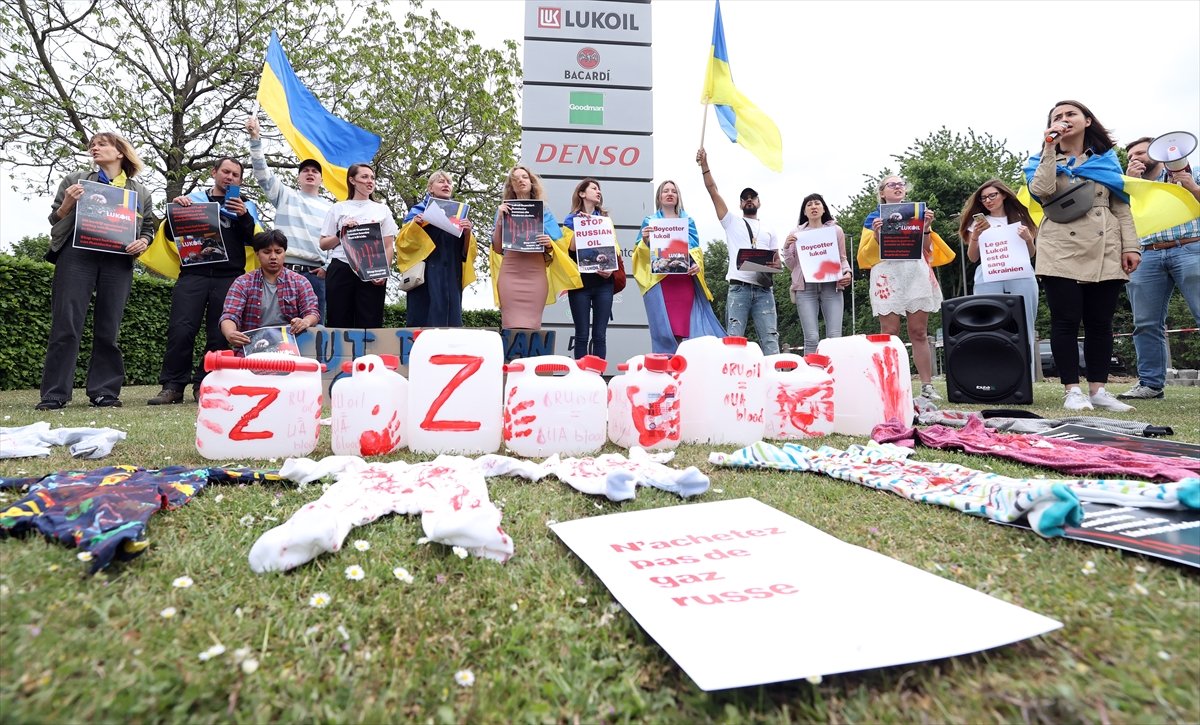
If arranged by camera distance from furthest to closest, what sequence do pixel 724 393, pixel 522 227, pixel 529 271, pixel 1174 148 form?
pixel 529 271, pixel 522 227, pixel 1174 148, pixel 724 393

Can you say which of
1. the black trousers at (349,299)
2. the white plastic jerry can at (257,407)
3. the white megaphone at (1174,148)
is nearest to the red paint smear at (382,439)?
the white plastic jerry can at (257,407)

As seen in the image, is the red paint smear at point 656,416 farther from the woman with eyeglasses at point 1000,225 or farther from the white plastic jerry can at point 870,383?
the woman with eyeglasses at point 1000,225

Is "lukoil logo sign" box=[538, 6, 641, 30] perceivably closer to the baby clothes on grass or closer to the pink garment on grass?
the pink garment on grass

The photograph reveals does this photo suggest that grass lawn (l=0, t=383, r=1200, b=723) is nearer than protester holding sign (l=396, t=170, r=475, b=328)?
Yes

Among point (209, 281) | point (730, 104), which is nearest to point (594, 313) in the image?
point (730, 104)

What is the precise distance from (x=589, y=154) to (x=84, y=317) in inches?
208

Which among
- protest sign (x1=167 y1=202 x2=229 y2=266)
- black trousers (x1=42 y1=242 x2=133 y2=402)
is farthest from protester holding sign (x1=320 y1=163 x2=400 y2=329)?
black trousers (x1=42 y1=242 x2=133 y2=402)

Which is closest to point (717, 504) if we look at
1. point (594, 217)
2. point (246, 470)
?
point (246, 470)

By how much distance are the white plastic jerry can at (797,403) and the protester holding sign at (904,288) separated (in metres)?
2.15

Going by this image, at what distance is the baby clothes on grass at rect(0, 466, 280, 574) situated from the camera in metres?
1.10

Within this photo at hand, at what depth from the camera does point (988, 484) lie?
60.5 inches

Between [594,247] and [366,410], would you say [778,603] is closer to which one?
[366,410]

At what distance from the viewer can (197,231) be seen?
4211mm

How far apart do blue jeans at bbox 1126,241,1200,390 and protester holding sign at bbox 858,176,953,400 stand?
1.39 m
